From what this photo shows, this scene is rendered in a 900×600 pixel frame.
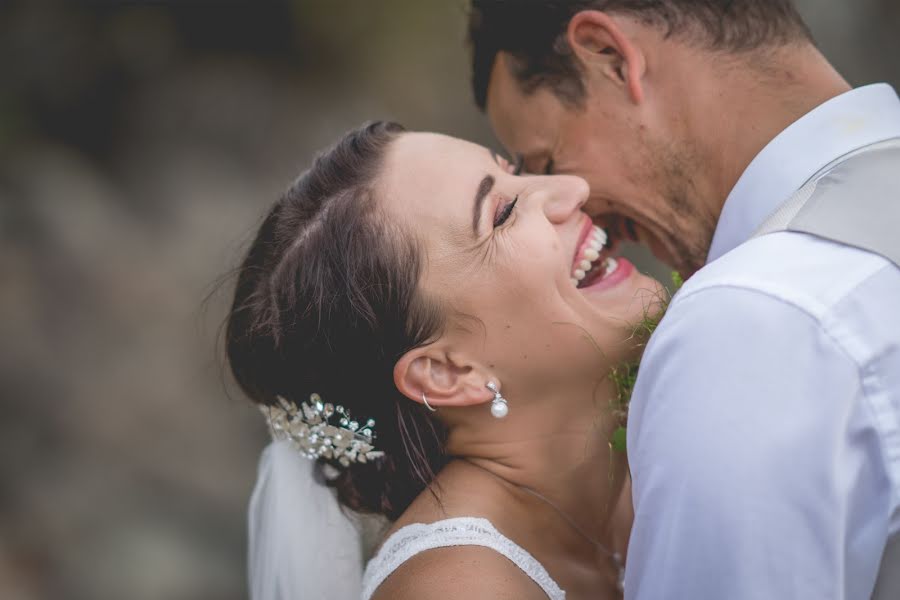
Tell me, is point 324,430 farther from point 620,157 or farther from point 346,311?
point 620,157

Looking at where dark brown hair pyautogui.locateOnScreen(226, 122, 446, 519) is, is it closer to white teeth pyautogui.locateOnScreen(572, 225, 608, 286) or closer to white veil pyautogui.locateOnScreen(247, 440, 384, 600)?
white veil pyautogui.locateOnScreen(247, 440, 384, 600)

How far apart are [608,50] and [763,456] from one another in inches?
60.3

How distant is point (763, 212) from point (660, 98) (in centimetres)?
56

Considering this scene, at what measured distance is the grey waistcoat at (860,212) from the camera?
1523 mm

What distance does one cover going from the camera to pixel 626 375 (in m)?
2.34

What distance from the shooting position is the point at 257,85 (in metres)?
5.80

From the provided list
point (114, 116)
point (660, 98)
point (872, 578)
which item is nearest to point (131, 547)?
point (114, 116)

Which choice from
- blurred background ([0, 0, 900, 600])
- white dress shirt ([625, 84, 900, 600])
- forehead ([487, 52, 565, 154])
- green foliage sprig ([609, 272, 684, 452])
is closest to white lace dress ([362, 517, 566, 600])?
green foliage sprig ([609, 272, 684, 452])

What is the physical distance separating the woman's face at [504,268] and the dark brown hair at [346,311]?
70 mm

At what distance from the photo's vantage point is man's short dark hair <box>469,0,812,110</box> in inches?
94.9

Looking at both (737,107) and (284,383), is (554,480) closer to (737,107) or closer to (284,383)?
(284,383)

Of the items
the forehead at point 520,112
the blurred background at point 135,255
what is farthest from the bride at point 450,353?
the blurred background at point 135,255

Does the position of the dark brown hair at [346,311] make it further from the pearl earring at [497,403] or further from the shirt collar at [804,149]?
the shirt collar at [804,149]

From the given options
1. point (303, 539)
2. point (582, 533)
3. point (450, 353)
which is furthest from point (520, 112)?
point (303, 539)
